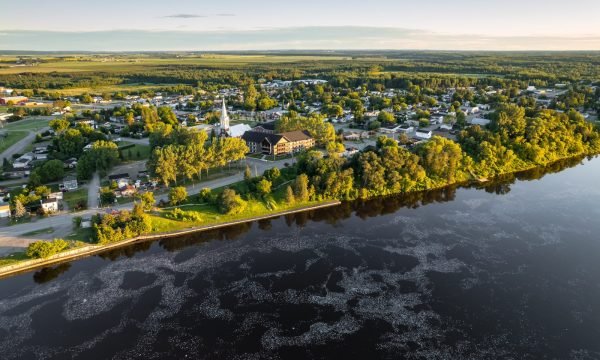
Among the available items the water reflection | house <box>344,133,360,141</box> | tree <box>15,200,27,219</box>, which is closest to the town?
tree <box>15,200,27,219</box>

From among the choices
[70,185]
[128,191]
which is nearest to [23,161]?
[70,185]

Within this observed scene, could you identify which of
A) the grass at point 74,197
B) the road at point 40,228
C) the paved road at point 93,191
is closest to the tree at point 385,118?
the road at point 40,228

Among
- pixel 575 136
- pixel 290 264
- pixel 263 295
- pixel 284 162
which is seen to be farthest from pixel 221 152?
pixel 575 136

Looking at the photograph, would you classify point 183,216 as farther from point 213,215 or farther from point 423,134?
point 423,134

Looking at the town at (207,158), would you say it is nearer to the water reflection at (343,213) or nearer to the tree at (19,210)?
the tree at (19,210)

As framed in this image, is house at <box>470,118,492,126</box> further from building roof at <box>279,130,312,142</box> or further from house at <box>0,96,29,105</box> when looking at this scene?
house at <box>0,96,29,105</box>

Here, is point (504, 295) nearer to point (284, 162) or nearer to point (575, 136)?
point (284, 162)
